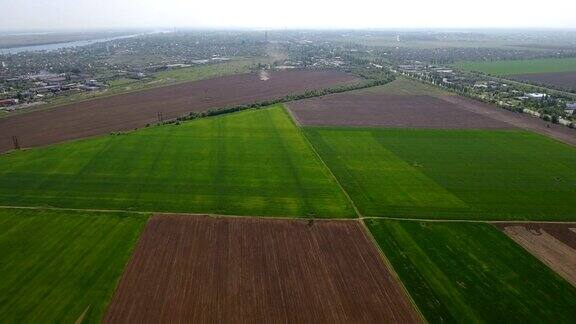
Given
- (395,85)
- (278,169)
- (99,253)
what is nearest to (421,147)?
(278,169)

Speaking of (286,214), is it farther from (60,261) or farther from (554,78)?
(554,78)

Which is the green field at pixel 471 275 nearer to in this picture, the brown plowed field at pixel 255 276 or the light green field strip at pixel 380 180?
the brown plowed field at pixel 255 276

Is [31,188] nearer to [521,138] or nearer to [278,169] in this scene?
[278,169]

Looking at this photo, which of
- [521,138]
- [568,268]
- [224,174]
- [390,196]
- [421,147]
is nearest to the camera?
[568,268]

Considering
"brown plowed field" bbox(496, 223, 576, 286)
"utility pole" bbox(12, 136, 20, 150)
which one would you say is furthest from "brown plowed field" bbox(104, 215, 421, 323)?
"utility pole" bbox(12, 136, 20, 150)

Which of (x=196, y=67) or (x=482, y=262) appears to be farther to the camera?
(x=196, y=67)

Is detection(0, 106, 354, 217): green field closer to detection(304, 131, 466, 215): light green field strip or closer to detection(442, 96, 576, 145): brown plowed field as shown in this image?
detection(304, 131, 466, 215): light green field strip

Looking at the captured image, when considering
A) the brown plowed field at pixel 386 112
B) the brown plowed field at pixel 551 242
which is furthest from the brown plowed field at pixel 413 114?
the brown plowed field at pixel 551 242
